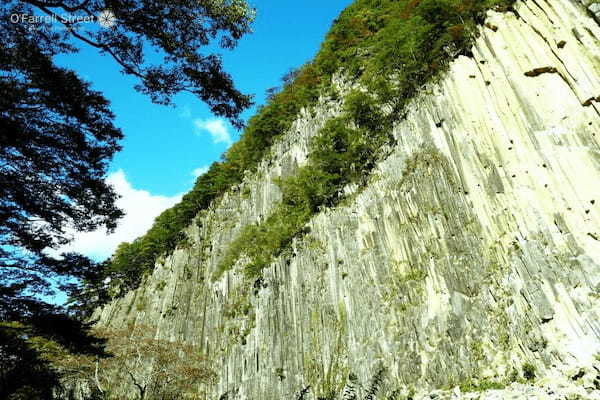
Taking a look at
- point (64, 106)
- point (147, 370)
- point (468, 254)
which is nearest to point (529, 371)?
point (468, 254)

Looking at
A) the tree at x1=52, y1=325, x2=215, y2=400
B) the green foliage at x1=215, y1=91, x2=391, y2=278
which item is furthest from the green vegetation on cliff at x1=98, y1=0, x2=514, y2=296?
the tree at x1=52, y1=325, x2=215, y2=400

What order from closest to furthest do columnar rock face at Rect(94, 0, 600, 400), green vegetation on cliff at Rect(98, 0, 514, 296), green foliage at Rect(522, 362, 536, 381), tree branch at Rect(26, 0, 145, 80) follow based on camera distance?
tree branch at Rect(26, 0, 145, 80) < green foliage at Rect(522, 362, 536, 381) < columnar rock face at Rect(94, 0, 600, 400) < green vegetation on cliff at Rect(98, 0, 514, 296)

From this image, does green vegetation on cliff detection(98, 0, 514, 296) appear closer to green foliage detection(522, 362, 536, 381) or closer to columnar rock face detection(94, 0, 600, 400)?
columnar rock face detection(94, 0, 600, 400)

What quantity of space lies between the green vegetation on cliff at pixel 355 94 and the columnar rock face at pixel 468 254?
1.13m

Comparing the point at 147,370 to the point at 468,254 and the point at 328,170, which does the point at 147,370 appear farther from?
the point at 468,254

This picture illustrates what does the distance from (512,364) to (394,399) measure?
3682mm

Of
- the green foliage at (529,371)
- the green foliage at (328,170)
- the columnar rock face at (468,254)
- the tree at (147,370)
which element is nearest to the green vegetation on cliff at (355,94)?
the green foliage at (328,170)

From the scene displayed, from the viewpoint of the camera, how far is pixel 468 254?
11641 millimetres

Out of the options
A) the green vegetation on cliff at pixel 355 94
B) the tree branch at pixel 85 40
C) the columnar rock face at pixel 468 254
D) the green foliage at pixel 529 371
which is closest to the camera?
the tree branch at pixel 85 40

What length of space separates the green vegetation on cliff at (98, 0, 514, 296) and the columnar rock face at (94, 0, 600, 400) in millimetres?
→ 1129

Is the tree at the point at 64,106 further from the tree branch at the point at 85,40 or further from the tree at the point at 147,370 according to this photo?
the tree at the point at 147,370

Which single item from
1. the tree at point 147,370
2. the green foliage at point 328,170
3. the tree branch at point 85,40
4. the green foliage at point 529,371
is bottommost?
the green foliage at point 529,371

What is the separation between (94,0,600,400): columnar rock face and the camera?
9.53 m

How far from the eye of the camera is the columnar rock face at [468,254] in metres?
9.53
